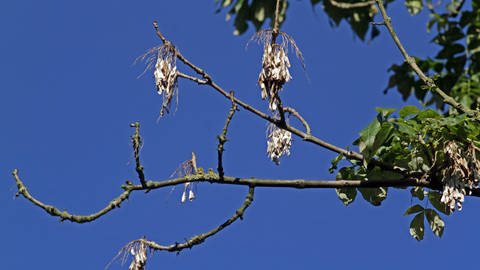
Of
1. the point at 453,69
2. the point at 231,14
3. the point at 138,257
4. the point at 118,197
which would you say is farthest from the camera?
the point at 231,14

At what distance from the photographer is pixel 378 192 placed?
250cm

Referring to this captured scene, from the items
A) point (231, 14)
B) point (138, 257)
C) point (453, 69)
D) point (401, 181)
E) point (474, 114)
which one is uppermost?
point (231, 14)

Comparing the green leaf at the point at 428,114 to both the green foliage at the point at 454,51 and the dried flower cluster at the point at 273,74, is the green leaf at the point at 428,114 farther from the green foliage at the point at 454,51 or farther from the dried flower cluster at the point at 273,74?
the green foliage at the point at 454,51

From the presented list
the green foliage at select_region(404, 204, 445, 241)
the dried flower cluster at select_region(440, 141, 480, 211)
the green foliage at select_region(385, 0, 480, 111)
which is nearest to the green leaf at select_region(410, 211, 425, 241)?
the green foliage at select_region(404, 204, 445, 241)

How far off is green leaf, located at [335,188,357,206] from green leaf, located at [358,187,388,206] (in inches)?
1.6

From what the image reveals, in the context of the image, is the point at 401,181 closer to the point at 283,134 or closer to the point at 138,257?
the point at 283,134

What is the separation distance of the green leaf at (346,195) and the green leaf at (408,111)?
0.29 m

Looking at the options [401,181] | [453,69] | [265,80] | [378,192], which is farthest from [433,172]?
[453,69]

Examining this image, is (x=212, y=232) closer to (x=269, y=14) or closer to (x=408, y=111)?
(x=408, y=111)

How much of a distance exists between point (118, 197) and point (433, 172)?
738 millimetres

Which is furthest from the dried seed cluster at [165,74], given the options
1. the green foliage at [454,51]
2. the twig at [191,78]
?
the green foliage at [454,51]

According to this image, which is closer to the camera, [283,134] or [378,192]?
[283,134]

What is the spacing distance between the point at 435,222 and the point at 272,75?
736mm

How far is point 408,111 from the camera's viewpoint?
227 centimetres
